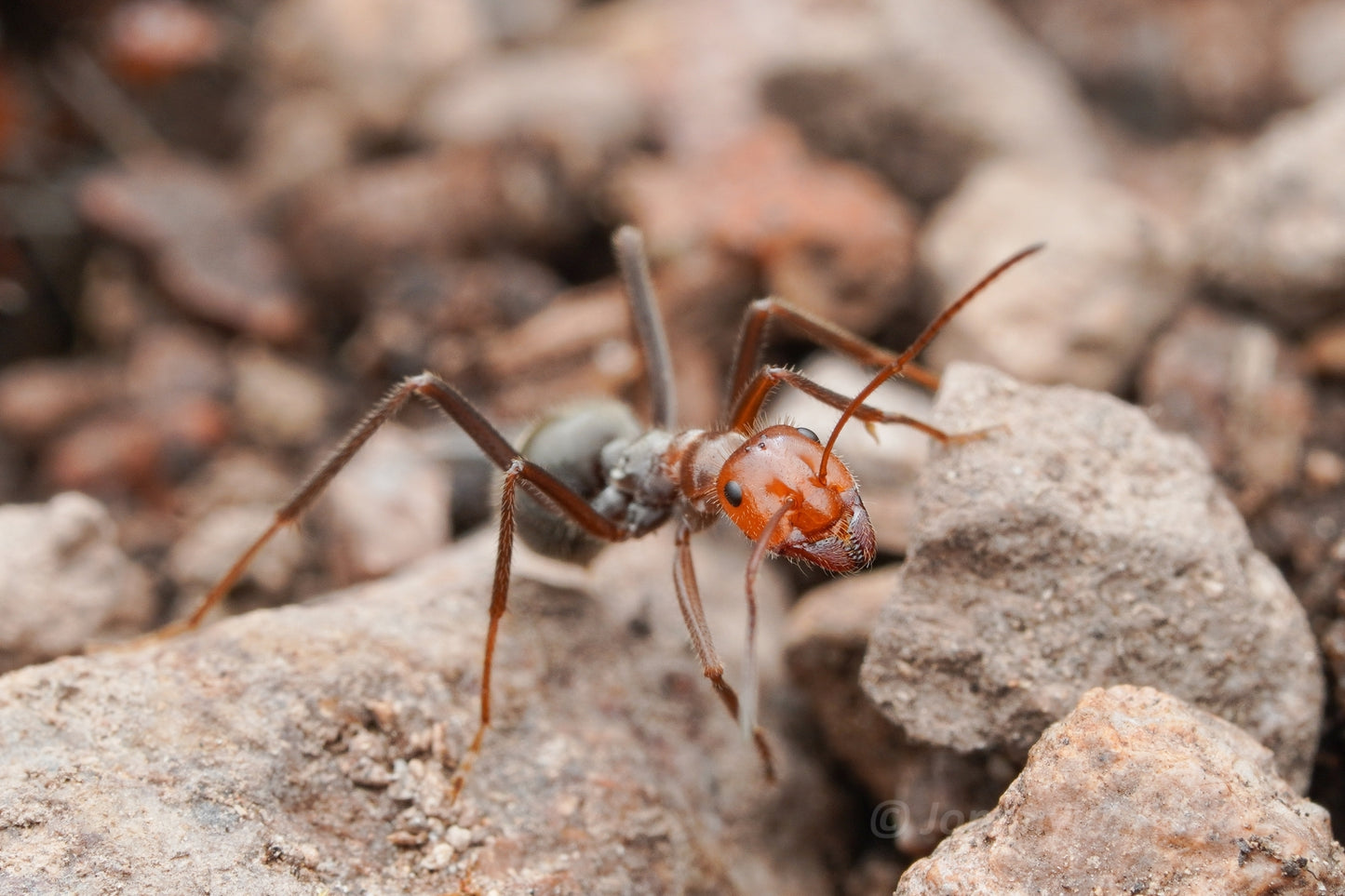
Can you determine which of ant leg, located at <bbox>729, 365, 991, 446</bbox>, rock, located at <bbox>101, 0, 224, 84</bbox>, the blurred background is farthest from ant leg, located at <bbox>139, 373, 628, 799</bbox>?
rock, located at <bbox>101, 0, 224, 84</bbox>

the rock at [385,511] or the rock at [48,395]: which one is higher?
the rock at [48,395]

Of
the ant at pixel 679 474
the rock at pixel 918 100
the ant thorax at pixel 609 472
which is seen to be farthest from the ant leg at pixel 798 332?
the rock at pixel 918 100

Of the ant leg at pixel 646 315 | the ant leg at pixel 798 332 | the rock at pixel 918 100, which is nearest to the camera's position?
the ant leg at pixel 798 332

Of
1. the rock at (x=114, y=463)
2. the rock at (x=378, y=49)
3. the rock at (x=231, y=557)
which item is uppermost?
the rock at (x=378, y=49)

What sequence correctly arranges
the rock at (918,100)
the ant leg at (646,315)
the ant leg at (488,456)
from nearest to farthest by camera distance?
1. the ant leg at (488,456)
2. the ant leg at (646,315)
3. the rock at (918,100)

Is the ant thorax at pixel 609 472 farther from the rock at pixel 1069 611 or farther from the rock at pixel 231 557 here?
the rock at pixel 231 557

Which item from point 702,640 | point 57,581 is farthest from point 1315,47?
point 57,581

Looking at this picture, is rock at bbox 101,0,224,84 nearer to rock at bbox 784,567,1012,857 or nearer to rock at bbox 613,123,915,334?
rock at bbox 613,123,915,334
